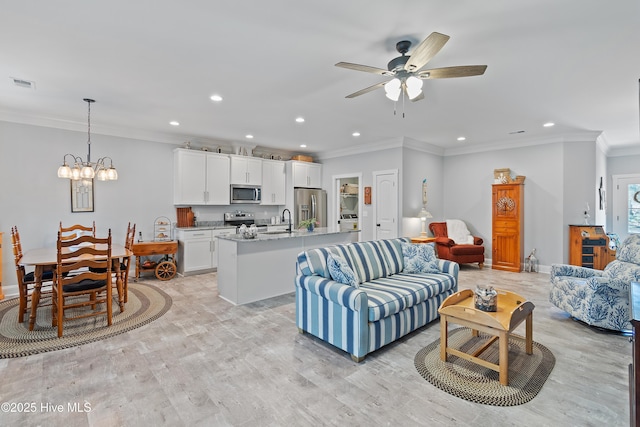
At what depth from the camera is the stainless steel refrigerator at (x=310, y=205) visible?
7.51 metres

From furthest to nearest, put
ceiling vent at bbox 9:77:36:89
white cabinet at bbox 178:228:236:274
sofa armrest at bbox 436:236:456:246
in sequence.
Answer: sofa armrest at bbox 436:236:456:246 < white cabinet at bbox 178:228:236:274 < ceiling vent at bbox 9:77:36:89

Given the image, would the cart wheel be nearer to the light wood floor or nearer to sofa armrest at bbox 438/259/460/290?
the light wood floor

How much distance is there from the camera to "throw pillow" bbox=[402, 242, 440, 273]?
150 inches

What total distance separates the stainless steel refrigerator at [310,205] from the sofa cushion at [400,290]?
161 inches

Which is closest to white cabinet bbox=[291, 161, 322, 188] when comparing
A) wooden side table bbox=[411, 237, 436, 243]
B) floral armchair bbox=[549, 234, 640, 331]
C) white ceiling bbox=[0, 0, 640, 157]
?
white ceiling bbox=[0, 0, 640, 157]

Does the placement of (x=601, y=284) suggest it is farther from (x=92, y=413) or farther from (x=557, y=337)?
(x=92, y=413)

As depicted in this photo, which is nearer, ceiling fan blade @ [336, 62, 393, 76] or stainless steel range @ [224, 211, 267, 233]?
ceiling fan blade @ [336, 62, 393, 76]

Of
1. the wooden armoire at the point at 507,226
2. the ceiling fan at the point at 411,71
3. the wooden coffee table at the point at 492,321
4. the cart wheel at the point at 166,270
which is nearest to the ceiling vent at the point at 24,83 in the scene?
the cart wheel at the point at 166,270

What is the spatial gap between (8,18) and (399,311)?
3.87 meters

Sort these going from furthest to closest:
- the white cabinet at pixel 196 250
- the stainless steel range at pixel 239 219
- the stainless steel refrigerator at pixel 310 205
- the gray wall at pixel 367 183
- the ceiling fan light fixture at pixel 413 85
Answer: the stainless steel refrigerator at pixel 310 205, the stainless steel range at pixel 239 219, the white cabinet at pixel 196 250, the gray wall at pixel 367 183, the ceiling fan light fixture at pixel 413 85

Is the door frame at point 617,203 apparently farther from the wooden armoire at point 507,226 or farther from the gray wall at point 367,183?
the wooden armoire at point 507,226

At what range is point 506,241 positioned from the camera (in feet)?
20.4

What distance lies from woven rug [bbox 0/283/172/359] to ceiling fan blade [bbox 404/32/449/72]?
3762 millimetres

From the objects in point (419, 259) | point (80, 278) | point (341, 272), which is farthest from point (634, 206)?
point (80, 278)
